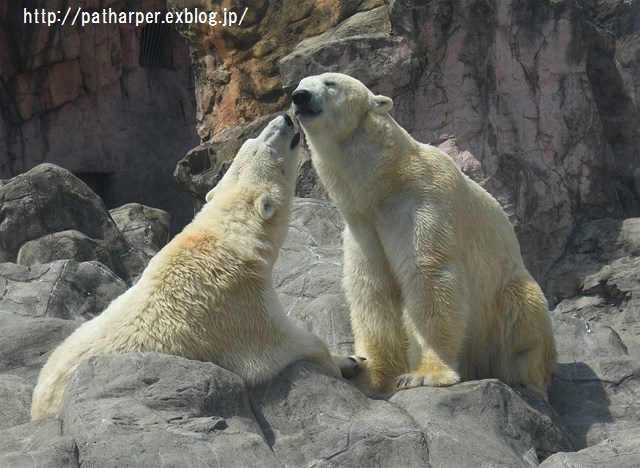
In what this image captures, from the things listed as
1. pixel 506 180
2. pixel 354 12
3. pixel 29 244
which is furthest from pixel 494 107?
pixel 29 244

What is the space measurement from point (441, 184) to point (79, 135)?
513 inches

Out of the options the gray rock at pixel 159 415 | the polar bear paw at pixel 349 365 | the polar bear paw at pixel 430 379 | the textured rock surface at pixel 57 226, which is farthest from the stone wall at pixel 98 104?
the gray rock at pixel 159 415

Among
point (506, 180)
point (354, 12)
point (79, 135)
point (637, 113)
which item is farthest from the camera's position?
point (79, 135)

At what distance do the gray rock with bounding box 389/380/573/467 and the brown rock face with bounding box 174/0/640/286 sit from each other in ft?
16.3

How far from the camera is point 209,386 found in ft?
15.7

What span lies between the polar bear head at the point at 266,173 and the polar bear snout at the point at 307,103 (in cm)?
12

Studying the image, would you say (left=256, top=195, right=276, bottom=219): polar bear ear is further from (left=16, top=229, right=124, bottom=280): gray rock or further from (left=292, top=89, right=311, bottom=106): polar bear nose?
(left=16, top=229, right=124, bottom=280): gray rock

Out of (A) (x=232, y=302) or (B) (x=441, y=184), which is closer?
(A) (x=232, y=302)

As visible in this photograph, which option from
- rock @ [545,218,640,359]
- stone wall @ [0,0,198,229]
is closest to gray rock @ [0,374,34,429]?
rock @ [545,218,640,359]

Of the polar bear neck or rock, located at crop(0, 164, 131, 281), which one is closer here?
the polar bear neck

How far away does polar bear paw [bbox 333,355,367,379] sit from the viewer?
233 inches

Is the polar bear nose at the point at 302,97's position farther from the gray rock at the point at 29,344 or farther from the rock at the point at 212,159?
the rock at the point at 212,159

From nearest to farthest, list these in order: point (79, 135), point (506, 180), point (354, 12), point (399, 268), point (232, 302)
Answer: point (232, 302), point (399, 268), point (506, 180), point (354, 12), point (79, 135)

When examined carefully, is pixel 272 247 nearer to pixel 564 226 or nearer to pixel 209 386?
pixel 209 386
